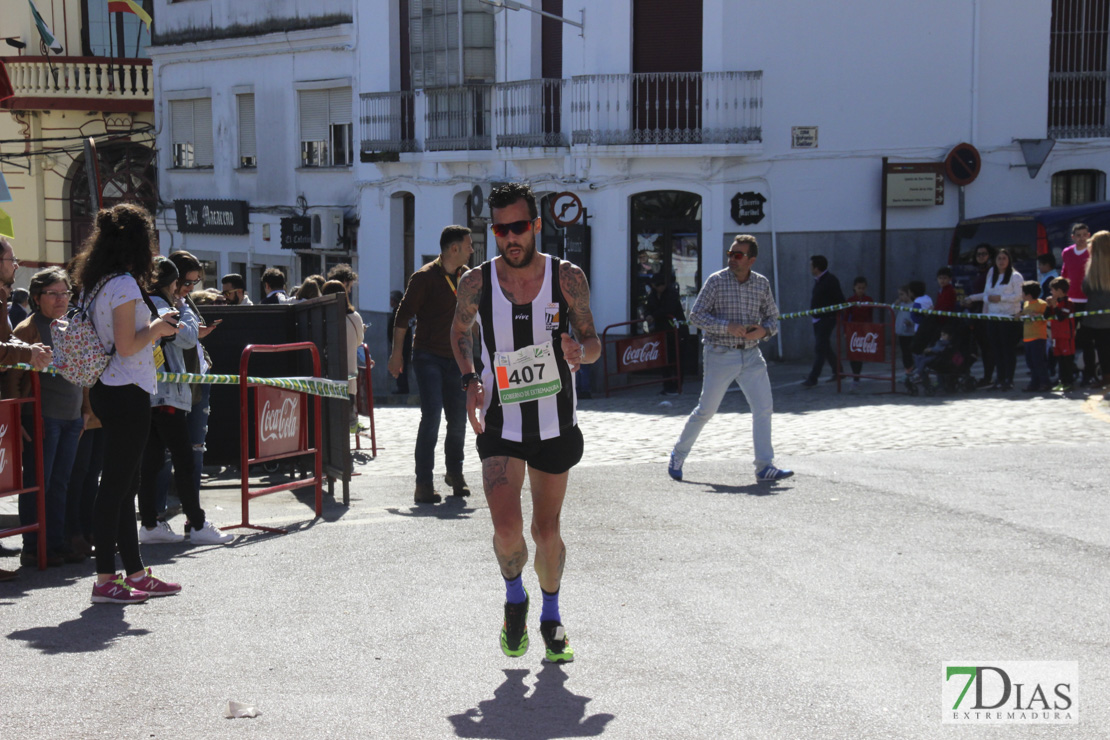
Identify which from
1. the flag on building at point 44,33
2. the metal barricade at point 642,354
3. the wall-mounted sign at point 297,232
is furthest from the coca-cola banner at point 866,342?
the flag on building at point 44,33

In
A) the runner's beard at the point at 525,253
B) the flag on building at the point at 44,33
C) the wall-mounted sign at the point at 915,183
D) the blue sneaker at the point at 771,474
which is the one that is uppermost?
the flag on building at the point at 44,33

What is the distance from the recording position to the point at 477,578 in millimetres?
7078

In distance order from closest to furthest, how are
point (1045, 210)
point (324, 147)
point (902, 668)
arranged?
point (902, 668)
point (1045, 210)
point (324, 147)

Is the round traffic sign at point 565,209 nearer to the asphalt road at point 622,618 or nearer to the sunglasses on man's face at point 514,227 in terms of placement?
the asphalt road at point 622,618

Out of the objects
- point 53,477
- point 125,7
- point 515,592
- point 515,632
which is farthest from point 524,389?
point 125,7

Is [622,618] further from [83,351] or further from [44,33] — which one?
[44,33]

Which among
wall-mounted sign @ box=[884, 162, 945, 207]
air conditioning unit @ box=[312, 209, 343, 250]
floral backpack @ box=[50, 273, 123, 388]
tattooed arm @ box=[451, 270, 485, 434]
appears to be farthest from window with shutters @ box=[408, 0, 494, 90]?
tattooed arm @ box=[451, 270, 485, 434]

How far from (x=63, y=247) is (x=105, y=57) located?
4586 millimetres

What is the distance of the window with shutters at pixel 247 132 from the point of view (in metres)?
29.5

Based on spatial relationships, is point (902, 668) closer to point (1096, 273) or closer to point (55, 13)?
point (1096, 273)

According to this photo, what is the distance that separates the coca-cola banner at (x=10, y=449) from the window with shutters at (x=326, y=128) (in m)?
21.1

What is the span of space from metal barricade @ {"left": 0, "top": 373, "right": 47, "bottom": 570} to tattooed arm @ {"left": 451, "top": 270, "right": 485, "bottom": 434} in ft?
8.92

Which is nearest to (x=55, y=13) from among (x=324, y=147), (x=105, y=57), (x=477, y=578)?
(x=105, y=57)

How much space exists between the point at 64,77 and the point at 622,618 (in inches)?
1071
